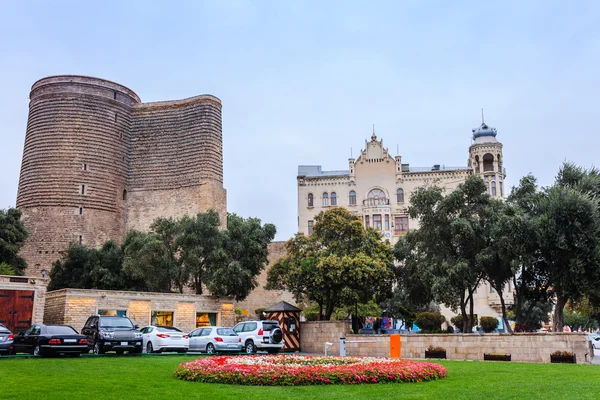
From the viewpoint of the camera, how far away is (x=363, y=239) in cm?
3369

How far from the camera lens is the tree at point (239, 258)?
36.6 meters

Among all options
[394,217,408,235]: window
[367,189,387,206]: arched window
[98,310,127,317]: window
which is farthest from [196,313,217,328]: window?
[367,189,387,206]: arched window

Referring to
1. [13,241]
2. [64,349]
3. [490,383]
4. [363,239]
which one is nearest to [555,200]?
[363,239]

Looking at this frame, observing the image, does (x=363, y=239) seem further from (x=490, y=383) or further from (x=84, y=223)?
(x=84, y=223)

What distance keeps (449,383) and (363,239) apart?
21.7m

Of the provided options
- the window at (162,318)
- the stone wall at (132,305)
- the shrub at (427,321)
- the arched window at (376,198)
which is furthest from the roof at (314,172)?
the window at (162,318)

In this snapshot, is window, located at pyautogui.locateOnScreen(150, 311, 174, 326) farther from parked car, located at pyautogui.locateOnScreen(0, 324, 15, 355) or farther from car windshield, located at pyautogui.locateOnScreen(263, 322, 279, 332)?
parked car, located at pyautogui.locateOnScreen(0, 324, 15, 355)

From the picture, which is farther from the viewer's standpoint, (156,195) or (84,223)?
(156,195)

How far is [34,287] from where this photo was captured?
95.1ft

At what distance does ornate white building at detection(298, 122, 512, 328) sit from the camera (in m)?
62.1

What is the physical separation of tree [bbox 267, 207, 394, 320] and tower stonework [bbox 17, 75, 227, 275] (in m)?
20.3

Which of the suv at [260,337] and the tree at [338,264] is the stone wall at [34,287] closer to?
the suv at [260,337]

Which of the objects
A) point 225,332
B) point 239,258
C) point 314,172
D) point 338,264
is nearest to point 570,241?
point 338,264

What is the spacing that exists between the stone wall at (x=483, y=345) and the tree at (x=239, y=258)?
1144 cm
